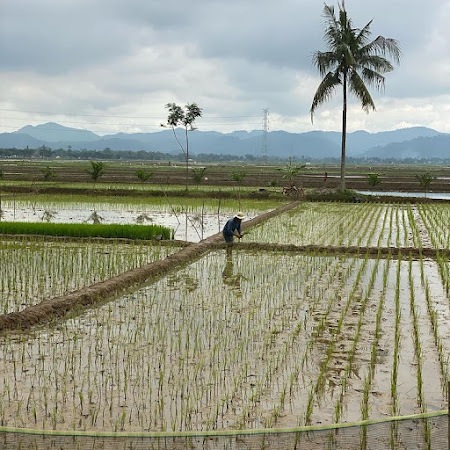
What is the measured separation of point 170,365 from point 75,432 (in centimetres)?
125

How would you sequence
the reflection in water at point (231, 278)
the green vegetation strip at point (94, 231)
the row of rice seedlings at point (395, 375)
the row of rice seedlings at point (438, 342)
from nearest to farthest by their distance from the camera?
the row of rice seedlings at point (395, 375)
the row of rice seedlings at point (438, 342)
the reflection in water at point (231, 278)
the green vegetation strip at point (94, 231)

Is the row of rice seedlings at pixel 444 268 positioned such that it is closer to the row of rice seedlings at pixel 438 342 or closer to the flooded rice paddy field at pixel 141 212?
the row of rice seedlings at pixel 438 342

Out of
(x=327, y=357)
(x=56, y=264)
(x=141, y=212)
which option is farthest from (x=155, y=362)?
(x=141, y=212)

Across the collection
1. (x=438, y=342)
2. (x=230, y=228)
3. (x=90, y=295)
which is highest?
(x=230, y=228)

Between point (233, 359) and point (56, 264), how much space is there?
13.7 ft

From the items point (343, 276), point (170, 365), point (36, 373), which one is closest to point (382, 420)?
point (170, 365)

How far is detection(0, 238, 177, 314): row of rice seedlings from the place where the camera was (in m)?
6.29

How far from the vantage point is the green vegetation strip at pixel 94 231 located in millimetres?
10352

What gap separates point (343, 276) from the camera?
7633 mm

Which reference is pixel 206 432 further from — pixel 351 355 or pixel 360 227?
pixel 360 227

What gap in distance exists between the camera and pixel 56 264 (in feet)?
25.7

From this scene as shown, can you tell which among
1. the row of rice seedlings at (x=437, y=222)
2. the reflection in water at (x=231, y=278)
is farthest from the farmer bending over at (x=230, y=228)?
the row of rice seedlings at (x=437, y=222)

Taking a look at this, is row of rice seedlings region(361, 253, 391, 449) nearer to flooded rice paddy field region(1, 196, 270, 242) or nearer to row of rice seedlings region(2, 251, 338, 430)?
row of rice seedlings region(2, 251, 338, 430)

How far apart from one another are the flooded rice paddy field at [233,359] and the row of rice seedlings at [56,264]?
76 cm
